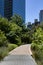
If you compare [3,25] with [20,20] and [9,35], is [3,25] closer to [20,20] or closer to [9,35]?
[9,35]

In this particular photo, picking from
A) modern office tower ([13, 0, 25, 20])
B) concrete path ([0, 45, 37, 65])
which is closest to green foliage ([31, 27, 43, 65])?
concrete path ([0, 45, 37, 65])

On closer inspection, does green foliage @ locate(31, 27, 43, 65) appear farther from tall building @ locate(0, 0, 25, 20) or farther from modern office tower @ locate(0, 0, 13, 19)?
modern office tower @ locate(0, 0, 13, 19)

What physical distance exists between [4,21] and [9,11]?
41545 mm

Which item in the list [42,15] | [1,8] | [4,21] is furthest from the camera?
[42,15]

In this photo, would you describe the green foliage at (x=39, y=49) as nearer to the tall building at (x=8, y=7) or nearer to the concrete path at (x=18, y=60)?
the concrete path at (x=18, y=60)

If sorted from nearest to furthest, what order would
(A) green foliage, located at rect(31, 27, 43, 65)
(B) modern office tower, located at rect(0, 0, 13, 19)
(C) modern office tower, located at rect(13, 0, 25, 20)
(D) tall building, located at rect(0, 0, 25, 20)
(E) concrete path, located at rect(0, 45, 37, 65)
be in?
1. (E) concrete path, located at rect(0, 45, 37, 65)
2. (A) green foliage, located at rect(31, 27, 43, 65)
3. (B) modern office tower, located at rect(0, 0, 13, 19)
4. (D) tall building, located at rect(0, 0, 25, 20)
5. (C) modern office tower, located at rect(13, 0, 25, 20)

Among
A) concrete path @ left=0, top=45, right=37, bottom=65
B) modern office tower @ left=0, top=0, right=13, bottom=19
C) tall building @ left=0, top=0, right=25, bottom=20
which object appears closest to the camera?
concrete path @ left=0, top=45, right=37, bottom=65

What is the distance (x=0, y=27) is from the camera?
51.1 metres

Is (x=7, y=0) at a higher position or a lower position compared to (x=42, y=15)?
higher

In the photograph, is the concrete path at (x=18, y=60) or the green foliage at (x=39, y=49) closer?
the concrete path at (x=18, y=60)

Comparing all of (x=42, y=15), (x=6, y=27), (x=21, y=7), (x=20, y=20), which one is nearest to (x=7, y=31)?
(x=6, y=27)

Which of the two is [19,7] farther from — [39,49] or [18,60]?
[18,60]

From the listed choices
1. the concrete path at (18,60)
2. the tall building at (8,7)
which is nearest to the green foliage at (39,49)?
the concrete path at (18,60)

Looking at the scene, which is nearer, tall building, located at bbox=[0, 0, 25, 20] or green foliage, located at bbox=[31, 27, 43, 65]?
green foliage, located at bbox=[31, 27, 43, 65]
